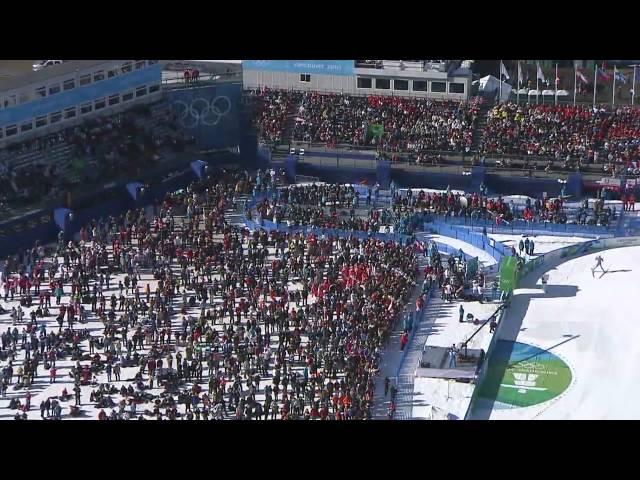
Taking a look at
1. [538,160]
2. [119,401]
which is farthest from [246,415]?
[538,160]

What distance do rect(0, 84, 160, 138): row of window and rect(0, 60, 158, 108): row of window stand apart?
657 mm

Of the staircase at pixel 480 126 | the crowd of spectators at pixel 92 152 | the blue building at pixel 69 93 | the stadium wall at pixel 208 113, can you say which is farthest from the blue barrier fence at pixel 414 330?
the blue building at pixel 69 93

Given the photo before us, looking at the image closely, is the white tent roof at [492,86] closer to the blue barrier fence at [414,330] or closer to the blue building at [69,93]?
the blue building at [69,93]

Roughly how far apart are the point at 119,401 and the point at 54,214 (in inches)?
460

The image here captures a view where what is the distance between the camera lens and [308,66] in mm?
47750

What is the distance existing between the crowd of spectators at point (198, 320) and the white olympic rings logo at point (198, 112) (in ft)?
20.0

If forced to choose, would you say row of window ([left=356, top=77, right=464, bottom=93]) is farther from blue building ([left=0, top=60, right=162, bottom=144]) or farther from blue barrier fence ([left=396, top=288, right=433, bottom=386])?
blue barrier fence ([left=396, top=288, right=433, bottom=386])

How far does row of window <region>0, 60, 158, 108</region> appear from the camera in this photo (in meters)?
39.8

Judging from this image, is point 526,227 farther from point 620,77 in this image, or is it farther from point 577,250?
point 620,77

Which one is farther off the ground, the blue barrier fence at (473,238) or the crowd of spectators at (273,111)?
the crowd of spectators at (273,111)

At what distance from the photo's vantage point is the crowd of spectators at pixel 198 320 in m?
26.8

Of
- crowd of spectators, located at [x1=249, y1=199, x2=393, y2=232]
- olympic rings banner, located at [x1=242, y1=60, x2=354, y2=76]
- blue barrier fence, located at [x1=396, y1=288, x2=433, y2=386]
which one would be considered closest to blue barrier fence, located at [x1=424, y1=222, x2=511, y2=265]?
crowd of spectators, located at [x1=249, y1=199, x2=393, y2=232]
